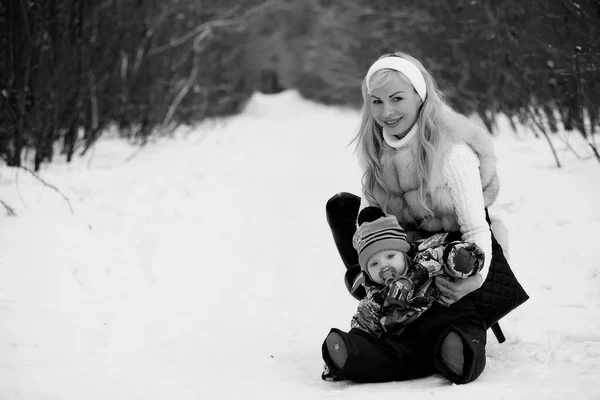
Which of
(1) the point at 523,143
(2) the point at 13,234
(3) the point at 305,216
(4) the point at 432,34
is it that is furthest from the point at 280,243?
(4) the point at 432,34

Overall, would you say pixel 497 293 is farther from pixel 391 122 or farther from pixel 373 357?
pixel 391 122

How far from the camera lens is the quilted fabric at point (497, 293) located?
292 cm

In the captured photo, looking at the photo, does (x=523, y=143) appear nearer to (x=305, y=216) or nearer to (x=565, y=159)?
(x=565, y=159)

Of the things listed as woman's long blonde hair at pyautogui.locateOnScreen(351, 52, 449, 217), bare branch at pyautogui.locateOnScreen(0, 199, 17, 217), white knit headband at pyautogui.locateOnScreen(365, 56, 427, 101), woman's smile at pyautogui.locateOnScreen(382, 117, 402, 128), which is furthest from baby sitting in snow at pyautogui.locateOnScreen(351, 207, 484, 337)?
bare branch at pyautogui.locateOnScreen(0, 199, 17, 217)

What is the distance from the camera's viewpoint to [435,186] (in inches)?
113

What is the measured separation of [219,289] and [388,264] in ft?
5.83

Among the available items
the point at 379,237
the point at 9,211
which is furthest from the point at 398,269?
the point at 9,211

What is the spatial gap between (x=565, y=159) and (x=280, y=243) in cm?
262

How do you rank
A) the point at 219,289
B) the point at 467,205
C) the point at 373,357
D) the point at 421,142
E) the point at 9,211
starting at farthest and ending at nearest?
the point at 9,211 < the point at 219,289 < the point at 421,142 < the point at 467,205 < the point at 373,357

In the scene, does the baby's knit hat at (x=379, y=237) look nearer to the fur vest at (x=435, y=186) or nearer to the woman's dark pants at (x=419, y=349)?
the fur vest at (x=435, y=186)

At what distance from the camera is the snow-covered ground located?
8.95ft

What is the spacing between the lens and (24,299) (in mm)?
3512

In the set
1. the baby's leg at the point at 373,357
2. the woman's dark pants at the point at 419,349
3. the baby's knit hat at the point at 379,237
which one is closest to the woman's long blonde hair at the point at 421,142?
the baby's knit hat at the point at 379,237

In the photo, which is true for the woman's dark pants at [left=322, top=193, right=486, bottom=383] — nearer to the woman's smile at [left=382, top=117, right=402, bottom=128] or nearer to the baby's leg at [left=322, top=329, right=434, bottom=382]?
the baby's leg at [left=322, top=329, right=434, bottom=382]
